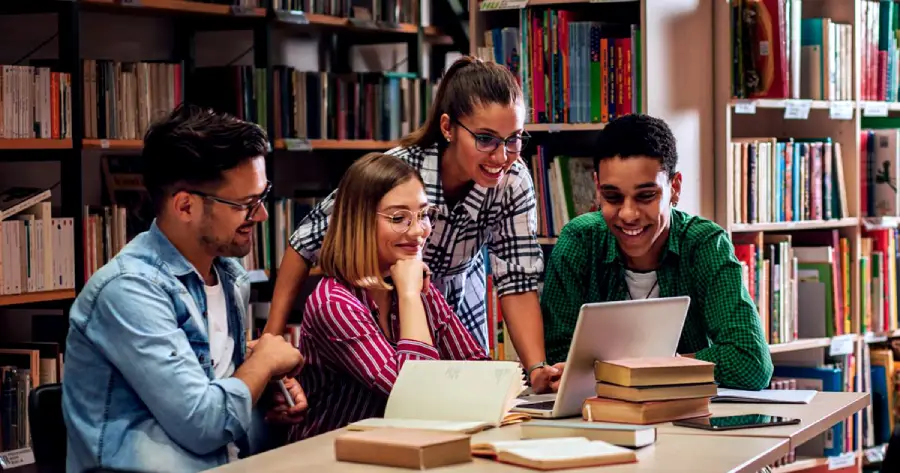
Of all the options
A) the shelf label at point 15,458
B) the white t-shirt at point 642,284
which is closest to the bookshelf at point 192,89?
the shelf label at point 15,458

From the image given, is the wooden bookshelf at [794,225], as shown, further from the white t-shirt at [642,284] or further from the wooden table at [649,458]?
the wooden table at [649,458]

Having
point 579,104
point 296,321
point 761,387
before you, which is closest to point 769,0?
point 579,104

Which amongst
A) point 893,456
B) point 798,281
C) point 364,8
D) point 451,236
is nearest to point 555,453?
point 893,456

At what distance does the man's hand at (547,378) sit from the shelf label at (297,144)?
7.64 ft

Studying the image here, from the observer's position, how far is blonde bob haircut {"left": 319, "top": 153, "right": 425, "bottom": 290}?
7.87 ft

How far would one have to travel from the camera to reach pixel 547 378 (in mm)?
2471

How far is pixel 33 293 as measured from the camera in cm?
374

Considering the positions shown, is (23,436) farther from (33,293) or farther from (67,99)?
(67,99)

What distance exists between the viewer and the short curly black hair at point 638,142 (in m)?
2.61

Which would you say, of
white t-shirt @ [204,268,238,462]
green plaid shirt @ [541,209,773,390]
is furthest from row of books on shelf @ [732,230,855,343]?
white t-shirt @ [204,268,238,462]

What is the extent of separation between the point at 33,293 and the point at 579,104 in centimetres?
182

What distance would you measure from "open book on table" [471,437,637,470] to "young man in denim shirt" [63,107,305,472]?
450 mm

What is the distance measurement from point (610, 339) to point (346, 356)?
20.4 inches

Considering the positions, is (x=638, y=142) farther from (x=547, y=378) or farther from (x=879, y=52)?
(x=879, y=52)
